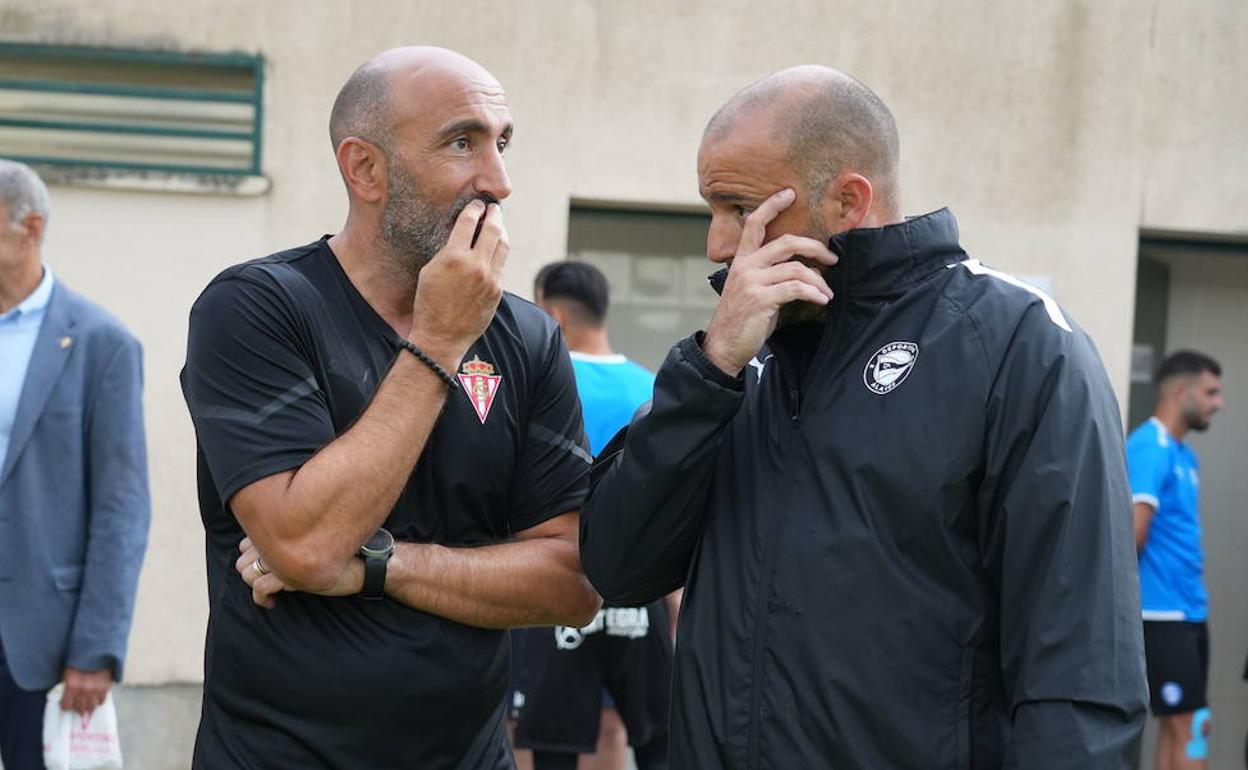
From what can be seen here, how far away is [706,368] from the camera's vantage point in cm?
271

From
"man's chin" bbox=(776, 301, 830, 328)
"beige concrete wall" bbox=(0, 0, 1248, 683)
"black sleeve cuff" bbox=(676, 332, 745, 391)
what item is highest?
"beige concrete wall" bbox=(0, 0, 1248, 683)

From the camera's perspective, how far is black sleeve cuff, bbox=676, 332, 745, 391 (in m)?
2.70

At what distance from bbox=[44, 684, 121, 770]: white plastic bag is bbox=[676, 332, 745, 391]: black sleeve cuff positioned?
2.87 meters

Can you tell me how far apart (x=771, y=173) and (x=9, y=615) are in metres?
3.08

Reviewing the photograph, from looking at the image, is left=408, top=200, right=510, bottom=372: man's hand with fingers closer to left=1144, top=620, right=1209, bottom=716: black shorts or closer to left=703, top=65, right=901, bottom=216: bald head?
left=703, top=65, right=901, bottom=216: bald head

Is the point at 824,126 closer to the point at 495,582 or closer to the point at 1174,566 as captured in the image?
the point at 495,582

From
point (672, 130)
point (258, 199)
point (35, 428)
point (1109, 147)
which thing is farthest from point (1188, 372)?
point (35, 428)

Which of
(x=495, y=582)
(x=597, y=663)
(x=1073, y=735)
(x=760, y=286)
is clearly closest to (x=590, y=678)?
(x=597, y=663)

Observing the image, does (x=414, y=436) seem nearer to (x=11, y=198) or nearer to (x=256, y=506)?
(x=256, y=506)

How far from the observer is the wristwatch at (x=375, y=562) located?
9.53 ft

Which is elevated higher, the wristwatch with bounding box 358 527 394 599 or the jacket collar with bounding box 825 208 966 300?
the jacket collar with bounding box 825 208 966 300

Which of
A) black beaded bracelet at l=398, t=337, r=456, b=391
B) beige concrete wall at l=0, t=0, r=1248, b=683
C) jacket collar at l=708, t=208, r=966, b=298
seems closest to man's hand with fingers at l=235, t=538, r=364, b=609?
black beaded bracelet at l=398, t=337, r=456, b=391

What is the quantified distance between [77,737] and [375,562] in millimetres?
2394

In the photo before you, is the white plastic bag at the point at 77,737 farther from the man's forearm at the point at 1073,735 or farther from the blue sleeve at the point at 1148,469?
the blue sleeve at the point at 1148,469
